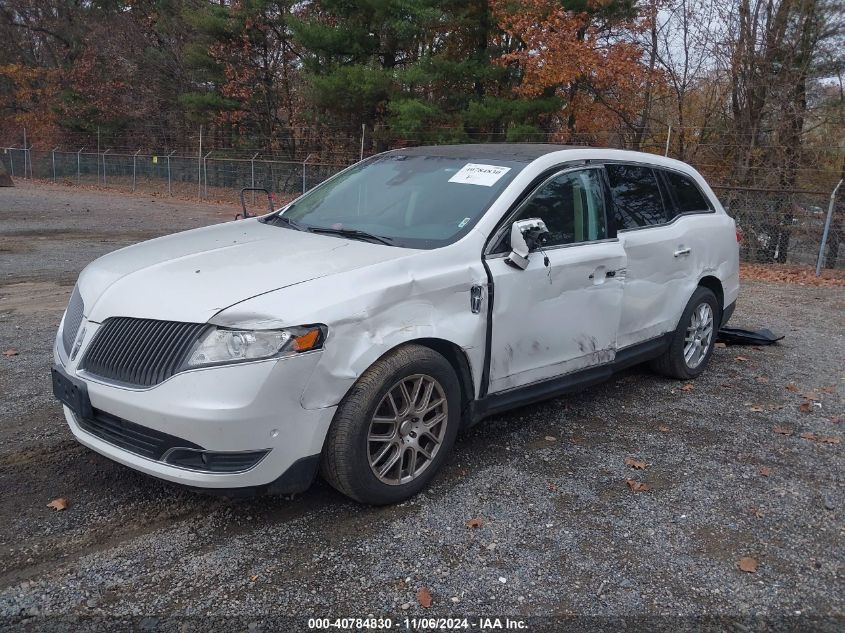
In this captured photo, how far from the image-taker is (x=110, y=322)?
3307mm

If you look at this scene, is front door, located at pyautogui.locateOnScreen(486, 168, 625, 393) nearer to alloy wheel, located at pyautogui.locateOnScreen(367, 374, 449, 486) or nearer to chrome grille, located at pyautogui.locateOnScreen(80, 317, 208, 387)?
alloy wheel, located at pyautogui.locateOnScreen(367, 374, 449, 486)

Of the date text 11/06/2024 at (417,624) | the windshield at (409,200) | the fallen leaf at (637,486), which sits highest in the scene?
the windshield at (409,200)

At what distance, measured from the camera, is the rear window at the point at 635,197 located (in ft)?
16.2

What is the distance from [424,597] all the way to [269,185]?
22528 millimetres

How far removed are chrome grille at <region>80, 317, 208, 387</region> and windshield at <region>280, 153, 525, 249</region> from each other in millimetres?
1278

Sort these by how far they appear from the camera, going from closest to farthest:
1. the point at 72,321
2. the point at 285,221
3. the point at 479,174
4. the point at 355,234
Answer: the point at 72,321, the point at 355,234, the point at 479,174, the point at 285,221

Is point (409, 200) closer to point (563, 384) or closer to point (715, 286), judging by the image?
point (563, 384)

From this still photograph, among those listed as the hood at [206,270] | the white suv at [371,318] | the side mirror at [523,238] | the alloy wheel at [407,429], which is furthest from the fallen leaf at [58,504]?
the side mirror at [523,238]

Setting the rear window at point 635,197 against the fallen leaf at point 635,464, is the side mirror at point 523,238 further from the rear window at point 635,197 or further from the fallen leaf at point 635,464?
the fallen leaf at point 635,464

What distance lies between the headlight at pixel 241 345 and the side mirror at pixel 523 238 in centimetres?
142

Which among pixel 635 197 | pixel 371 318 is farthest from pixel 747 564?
pixel 635 197

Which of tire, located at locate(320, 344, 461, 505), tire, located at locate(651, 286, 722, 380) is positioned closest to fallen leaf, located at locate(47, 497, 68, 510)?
tire, located at locate(320, 344, 461, 505)

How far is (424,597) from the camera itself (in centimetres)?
286

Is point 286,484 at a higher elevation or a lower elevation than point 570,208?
lower
